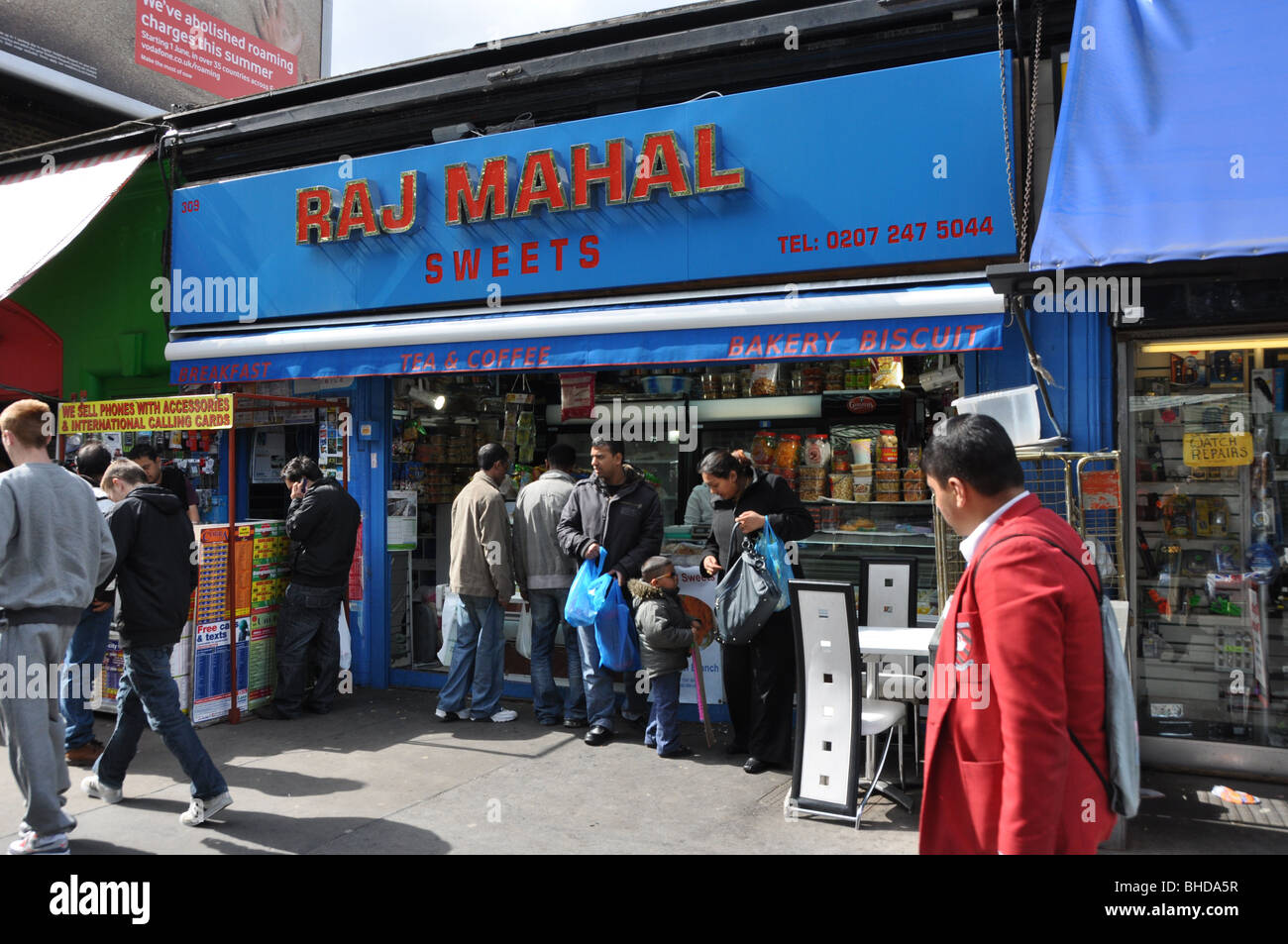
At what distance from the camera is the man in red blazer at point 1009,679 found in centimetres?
205

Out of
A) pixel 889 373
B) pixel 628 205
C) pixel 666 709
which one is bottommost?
pixel 666 709

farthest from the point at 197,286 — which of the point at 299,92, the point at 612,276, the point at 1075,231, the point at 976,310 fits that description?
the point at 1075,231

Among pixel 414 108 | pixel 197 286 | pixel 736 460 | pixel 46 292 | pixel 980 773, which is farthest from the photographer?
pixel 46 292

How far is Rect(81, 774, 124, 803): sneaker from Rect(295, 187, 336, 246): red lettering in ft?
15.6

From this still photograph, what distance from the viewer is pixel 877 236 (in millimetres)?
6027

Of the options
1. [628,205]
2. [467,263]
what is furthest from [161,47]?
[628,205]

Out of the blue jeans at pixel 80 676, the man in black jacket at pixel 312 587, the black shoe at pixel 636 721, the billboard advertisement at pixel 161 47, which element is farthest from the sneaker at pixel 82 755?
the billboard advertisement at pixel 161 47

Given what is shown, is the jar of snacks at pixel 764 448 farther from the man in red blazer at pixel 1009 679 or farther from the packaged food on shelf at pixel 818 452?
the man in red blazer at pixel 1009 679

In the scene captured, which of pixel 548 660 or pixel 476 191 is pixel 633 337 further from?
pixel 548 660

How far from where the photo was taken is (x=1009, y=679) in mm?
2076

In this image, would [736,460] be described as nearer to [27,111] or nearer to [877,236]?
[877,236]

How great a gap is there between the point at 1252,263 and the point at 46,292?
1054 centimetres

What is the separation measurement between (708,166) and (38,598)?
187 inches

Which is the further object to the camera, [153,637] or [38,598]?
[153,637]
